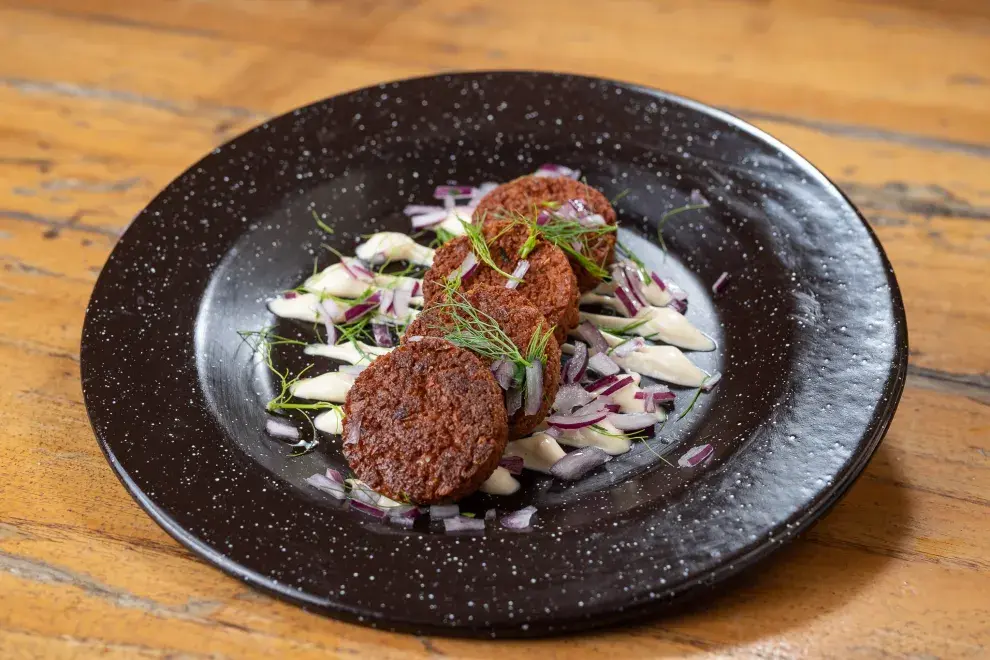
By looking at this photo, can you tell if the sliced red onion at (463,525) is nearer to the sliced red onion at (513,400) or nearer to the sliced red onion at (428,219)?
the sliced red onion at (513,400)

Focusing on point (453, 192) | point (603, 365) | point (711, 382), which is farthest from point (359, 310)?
point (711, 382)

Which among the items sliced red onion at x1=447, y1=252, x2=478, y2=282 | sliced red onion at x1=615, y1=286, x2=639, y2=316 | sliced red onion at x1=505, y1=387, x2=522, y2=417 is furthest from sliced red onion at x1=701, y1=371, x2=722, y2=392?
sliced red onion at x1=447, y1=252, x2=478, y2=282

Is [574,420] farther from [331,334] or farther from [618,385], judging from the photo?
[331,334]

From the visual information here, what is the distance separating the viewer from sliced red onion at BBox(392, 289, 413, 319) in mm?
3014

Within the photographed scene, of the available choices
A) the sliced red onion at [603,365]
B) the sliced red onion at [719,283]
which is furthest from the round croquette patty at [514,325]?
the sliced red onion at [719,283]

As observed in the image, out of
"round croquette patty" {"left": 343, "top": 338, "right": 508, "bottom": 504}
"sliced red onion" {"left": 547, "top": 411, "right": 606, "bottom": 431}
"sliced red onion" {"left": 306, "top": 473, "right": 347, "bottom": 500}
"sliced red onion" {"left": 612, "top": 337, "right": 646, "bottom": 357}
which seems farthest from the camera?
"sliced red onion" {"left": 612, "top": 337, "right": 646, "bottom": 357}

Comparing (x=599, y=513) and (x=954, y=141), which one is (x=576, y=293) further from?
(x=954, y=141)

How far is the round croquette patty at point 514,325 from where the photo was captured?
2535 mm

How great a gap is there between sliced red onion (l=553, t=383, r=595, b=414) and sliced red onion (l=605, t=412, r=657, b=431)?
80 millimetres

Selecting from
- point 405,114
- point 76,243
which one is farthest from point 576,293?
point 76,243

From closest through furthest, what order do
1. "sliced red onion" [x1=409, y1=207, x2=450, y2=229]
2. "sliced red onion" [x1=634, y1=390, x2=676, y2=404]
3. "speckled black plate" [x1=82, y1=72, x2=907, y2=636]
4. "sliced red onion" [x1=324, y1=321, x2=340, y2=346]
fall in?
"speckled black plate" [x1=82, y1=72, x2=907, y2=636]
"sliced red onion" [x1=634, y1=390, x2=676, y2=404]
"sliced red onion" [x1=324, y1=321, x2=340, y2=346]
"sliced red onion" [x1=409, y1=207, x2=450, y2=229]

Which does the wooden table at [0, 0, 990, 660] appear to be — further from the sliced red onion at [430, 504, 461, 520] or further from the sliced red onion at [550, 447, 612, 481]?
the sliced red onion at [550, 447, 612, 481]

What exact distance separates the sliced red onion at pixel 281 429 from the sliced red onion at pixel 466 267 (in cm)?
56

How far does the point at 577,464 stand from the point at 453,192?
1229 mm
